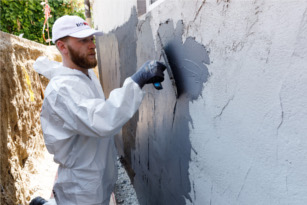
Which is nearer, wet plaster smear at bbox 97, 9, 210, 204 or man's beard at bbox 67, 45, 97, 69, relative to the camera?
wet plaster smear at bbox 97, 9, 210, 204

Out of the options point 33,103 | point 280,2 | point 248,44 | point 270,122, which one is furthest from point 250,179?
point 33,103

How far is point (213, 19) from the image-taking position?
1.01 meters

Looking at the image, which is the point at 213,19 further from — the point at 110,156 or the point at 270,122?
the point at 110,156

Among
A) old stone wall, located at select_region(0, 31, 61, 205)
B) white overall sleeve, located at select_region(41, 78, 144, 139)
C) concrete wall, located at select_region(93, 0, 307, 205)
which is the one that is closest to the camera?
concrete wall, located at select_region(93, 0, 307, 205)

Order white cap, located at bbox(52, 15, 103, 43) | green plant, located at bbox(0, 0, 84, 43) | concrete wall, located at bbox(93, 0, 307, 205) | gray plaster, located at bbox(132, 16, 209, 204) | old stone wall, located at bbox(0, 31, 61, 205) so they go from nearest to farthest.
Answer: concrete wall, located at bbox(93, 0, 307, 205) < gray plaster, located at bbox(132, 16, 209, 204) < white cap, located at bbox(52, 15, 103, 43) < old stone wall, located at bbox(0, 31, 61, 205) < green plant, located at bbox(0, 0, 84, 43)

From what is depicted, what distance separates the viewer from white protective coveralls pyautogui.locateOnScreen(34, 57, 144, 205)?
1.37 meters

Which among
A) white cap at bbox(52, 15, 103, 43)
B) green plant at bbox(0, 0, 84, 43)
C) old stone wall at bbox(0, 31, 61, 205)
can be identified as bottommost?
old stone wall at bbox(0, 31, 61, 205)

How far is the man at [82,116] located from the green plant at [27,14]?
744 cm

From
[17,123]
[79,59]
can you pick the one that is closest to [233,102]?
[79,59]

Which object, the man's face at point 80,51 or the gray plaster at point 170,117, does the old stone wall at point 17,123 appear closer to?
the man's face at point 80,51

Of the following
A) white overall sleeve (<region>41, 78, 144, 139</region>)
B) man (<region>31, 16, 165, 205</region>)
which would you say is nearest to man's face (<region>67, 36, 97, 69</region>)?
man (<region>31, 16, 165, 205</region>)

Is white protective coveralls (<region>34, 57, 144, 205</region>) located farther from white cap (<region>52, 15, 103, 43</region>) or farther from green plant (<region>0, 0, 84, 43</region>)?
green plant (<region>0, 0, 84, 43</region>)

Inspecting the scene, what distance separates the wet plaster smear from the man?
18 cm

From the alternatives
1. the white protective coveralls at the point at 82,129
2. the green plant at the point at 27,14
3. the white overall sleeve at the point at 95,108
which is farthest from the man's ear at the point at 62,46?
the green plant at the point at 27,14
